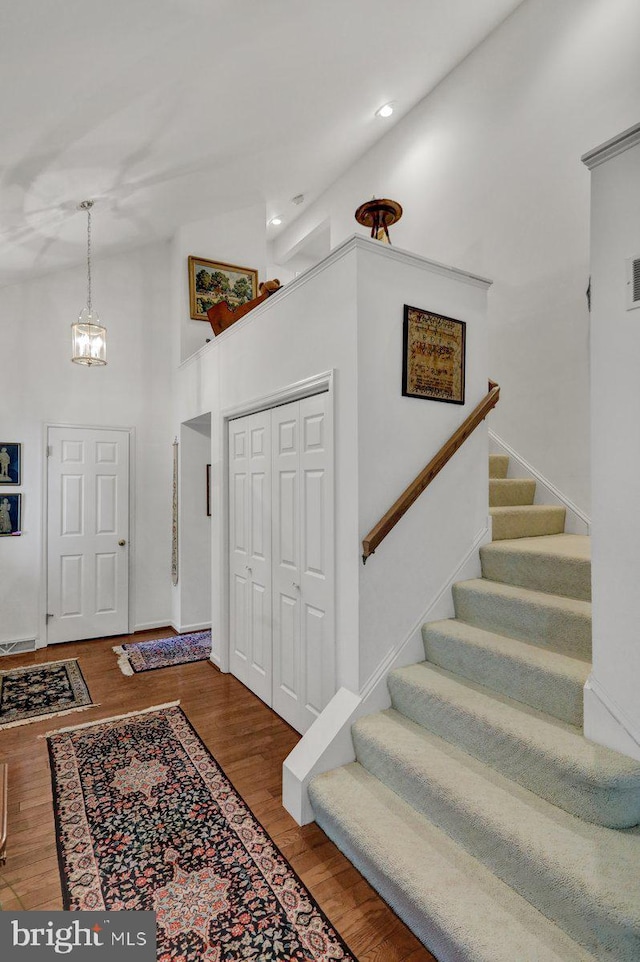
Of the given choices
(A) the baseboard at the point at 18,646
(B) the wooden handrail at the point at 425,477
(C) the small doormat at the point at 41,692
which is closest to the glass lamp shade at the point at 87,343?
(C) the small doormat at the point at 41,692

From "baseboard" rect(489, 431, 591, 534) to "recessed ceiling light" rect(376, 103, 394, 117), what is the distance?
322 cm

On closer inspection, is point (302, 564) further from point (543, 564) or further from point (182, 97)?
point (182, 97)

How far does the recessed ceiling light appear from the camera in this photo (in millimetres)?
4517

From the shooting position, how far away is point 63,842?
213 centimetres

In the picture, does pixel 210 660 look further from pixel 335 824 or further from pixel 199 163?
pixel 199 163

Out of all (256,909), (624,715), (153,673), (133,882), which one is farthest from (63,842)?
(624,715)

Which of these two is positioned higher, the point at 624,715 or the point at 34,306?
the point at 34,306

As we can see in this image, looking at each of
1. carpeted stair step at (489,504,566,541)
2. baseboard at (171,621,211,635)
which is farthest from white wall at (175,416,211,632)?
carpeted stair step at (489,504,566,541)

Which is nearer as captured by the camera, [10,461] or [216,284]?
[10,461]

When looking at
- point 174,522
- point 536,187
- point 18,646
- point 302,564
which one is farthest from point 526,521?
point 18,646

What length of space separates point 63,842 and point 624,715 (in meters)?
2.35

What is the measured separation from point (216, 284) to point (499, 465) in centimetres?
350

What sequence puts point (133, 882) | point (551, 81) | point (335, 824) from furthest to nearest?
point (551, 81) → point (335, 824) → point (133, 882)

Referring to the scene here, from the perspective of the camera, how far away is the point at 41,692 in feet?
12.0
